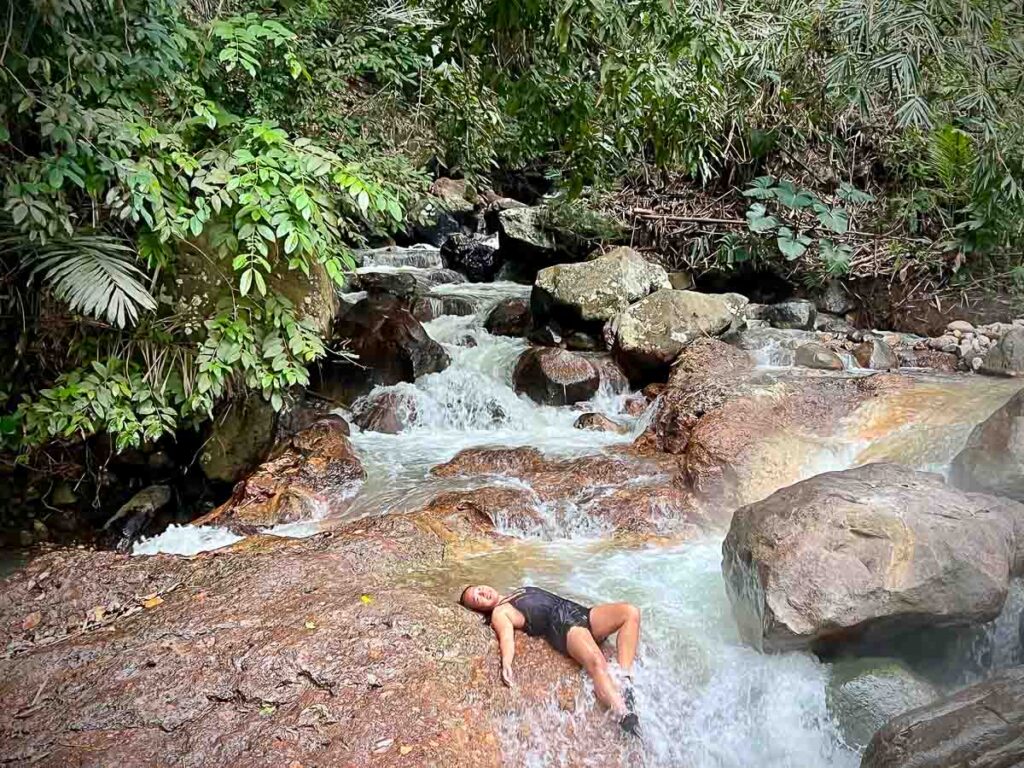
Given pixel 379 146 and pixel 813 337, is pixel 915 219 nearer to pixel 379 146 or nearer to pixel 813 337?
pixel 813 337

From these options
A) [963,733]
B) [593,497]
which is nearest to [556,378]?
[593,497]

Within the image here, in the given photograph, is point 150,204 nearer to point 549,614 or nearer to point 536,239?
point 549,614

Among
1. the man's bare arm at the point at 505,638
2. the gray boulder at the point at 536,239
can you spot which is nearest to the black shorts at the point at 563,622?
the man's bare arm at the point at 505,638

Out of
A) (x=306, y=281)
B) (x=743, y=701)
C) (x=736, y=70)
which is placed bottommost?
(x=743, y=701)

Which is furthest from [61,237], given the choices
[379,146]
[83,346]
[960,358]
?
[960,358]

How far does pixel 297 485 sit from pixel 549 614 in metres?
2.90

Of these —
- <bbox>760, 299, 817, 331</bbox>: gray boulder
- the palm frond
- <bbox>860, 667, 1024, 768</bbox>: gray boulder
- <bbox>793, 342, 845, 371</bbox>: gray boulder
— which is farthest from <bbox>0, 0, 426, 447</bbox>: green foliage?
<bbox>760, 299, 817, 331</bbox>: gray boulder

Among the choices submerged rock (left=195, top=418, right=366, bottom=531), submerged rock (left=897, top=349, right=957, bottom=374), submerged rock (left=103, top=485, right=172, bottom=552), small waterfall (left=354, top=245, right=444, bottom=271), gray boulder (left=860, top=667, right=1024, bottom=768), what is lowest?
submerged rock (left=103, top=485, right=172, bottom=552)

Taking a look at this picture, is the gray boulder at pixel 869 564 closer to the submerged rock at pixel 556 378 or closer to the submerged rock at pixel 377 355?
the submerged rock at pixel 556 378

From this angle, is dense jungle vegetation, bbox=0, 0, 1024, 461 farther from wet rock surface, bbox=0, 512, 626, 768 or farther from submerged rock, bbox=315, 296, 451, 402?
wet rock surface, bbox=0, 512, 626, 768

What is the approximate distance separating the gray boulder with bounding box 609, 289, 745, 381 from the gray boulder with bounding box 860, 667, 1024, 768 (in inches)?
184

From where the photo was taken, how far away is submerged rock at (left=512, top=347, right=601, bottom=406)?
21.7 feet

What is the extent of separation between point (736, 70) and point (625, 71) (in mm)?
3839

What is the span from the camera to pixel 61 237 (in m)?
3.62
